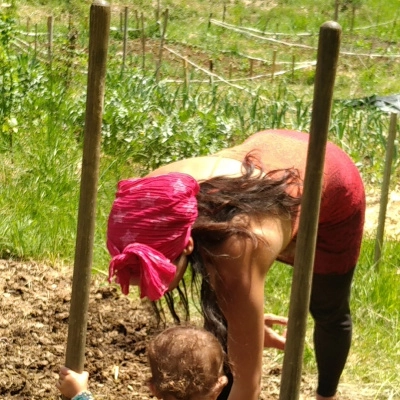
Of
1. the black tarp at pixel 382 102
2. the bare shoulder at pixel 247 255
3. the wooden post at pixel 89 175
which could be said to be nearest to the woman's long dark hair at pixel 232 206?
the bare shoulder at pixel 247 255

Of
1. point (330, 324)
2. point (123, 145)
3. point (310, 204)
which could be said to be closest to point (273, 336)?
point (330, 324)

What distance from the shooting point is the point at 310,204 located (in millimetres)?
1969

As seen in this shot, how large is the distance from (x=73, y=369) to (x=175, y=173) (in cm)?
51

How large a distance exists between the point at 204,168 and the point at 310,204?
46 cm

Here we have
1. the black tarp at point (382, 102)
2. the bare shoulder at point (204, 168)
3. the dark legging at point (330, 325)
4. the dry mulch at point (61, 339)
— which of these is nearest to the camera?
the bare shoulder at point (204, 168)

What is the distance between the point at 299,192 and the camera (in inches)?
92.9

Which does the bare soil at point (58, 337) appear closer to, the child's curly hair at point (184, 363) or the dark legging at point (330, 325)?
the dark legging at point (330, 325)

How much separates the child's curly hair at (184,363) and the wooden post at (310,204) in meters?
0.22

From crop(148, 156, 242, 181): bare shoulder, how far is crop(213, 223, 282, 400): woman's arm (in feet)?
0.68

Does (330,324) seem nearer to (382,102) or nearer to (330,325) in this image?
(330,325)

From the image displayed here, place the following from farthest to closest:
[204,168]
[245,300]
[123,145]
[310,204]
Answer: [123,145], [204,168], [245,300], [310,204]

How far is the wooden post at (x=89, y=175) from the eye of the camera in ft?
6.63

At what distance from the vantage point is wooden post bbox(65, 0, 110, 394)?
6.63 feet

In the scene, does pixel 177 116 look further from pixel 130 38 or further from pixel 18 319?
pixel 130 38
